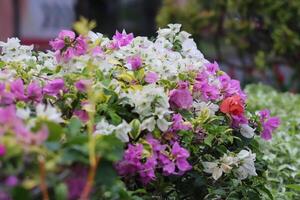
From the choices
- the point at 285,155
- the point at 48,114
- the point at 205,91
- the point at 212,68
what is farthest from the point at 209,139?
the point at 285,155

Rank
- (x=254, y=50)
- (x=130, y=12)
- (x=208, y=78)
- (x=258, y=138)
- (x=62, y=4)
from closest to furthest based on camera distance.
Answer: (x=208, y=78)
(x=258, y=138)
(x=254, y=50)
(x=62, y=4)
(x=130, y=12)

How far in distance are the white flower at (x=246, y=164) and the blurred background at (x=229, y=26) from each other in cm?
451

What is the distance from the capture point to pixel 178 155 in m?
2.32

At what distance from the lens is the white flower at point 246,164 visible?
2.56 meters

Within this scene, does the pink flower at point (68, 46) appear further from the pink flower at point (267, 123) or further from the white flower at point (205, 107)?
the pink flower at point (267, 123)

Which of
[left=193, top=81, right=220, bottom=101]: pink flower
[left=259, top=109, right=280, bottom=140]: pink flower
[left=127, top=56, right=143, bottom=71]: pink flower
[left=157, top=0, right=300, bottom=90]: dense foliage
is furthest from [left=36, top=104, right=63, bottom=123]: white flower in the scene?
[left=157, top=0, right=300, bottom=90]: dense foliage

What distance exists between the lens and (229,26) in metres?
7.91

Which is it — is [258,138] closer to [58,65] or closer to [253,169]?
[253,169]

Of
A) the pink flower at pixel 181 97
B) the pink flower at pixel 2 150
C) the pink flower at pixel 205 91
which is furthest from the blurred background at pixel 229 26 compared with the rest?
the pink flower at pixel 2 150

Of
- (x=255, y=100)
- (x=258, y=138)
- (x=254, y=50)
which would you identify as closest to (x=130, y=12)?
(x=254, y=50)

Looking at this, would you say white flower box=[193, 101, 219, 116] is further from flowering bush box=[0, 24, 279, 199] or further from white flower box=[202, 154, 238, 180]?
white flower box=[202, 154, 238, 180]

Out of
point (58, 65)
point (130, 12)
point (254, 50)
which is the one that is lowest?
point (58, 65)

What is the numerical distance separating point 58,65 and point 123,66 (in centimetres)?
27

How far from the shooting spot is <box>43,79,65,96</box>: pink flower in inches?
91.7
